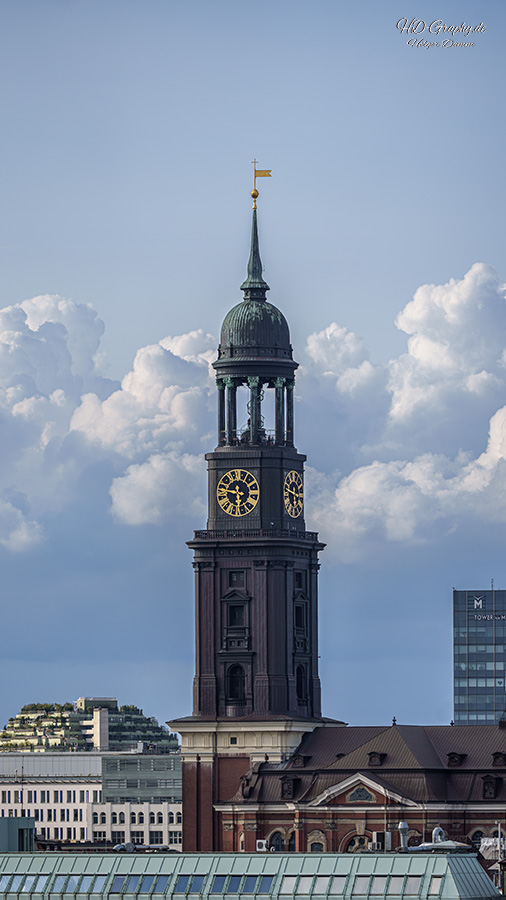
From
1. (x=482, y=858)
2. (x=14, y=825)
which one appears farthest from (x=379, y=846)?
(x=14, y=825)

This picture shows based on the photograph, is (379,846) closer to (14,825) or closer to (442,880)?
(14,825)

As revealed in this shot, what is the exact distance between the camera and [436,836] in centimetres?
16825

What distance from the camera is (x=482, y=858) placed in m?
196

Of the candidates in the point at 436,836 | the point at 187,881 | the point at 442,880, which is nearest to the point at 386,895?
the point at 442,880

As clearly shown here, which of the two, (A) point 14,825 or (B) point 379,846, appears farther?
(B) point 379,846

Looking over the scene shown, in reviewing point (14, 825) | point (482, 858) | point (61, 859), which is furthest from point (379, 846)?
point (61, 859)

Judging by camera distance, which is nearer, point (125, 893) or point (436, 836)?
point (125, 893)

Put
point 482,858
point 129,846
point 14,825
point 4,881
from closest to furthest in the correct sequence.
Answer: point 4,881
point 14,825
point 129,846
point 482,858

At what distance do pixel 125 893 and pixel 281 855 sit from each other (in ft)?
27.4

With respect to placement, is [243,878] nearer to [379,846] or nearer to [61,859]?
[61,859]

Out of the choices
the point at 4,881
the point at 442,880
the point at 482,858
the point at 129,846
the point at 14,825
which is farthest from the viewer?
the point at 482,858

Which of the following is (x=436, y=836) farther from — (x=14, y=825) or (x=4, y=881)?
(x=4, y=881)

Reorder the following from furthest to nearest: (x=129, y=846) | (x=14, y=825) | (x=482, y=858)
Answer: (x=482, y=858) < (x=129, y=846) < (x=14, y=825)

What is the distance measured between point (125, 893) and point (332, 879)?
11.5 meters
